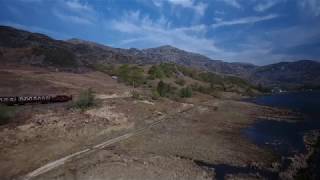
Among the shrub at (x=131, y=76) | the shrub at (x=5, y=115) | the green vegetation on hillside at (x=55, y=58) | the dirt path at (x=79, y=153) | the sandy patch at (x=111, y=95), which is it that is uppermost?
the green vegetation on hillside at (x=55, y=58)

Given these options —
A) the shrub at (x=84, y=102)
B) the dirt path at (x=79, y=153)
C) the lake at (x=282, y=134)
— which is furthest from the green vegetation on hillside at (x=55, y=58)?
the lake at (x=282, y=134)

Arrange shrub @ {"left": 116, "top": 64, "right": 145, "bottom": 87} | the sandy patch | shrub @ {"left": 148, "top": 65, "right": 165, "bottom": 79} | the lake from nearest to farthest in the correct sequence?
the lake → the sandy patch → shrub @ {"left": 116, "top": 64, "right": 145, "bottom": 87} → shrub @ {"left": 148, "top": 65, "right": 165, "bottom": 79}

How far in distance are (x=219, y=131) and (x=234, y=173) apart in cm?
2491

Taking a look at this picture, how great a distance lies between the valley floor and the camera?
33062 millimetres

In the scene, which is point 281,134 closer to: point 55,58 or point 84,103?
point 84,103

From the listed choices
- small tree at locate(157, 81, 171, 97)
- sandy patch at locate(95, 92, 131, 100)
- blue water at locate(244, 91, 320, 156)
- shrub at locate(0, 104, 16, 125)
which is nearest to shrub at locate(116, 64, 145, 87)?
small tree at locate(157, 81, 171, 97)

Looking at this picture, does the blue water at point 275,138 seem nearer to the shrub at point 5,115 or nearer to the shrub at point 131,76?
the shrub at point 5,115

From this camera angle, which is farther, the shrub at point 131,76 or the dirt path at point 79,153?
the shrub at point 131,76

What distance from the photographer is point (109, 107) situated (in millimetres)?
70750

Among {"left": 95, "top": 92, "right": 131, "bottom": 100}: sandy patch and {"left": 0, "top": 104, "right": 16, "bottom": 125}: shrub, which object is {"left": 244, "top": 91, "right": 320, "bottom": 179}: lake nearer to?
{"left": 0, "top": 104, "right": 16, "bottom": 125}: shrub

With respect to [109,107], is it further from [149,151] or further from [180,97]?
[180,97]

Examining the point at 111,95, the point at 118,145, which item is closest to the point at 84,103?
the point at 118,145

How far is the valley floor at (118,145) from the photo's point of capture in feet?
108

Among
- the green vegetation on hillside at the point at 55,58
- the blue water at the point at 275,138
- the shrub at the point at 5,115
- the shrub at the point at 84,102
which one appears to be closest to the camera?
the blue water at the point at 275,138
